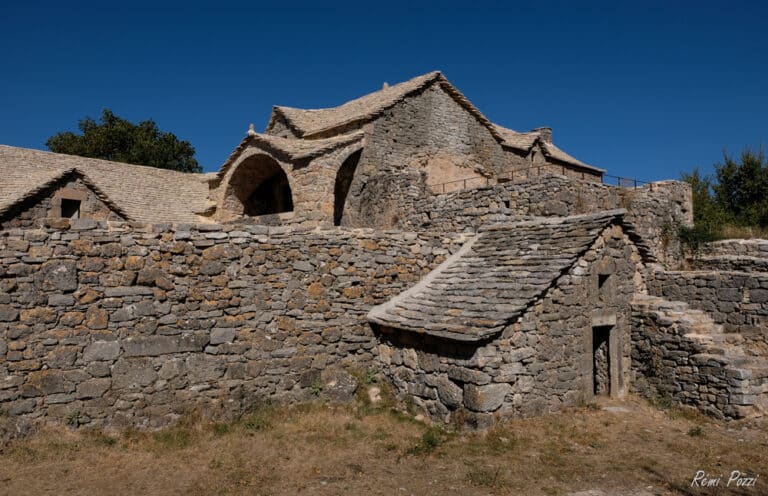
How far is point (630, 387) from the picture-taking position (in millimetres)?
9820

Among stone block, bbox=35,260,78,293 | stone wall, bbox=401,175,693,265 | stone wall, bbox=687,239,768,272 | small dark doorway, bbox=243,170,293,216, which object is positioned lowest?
stone block, bbox=35,260,78,293

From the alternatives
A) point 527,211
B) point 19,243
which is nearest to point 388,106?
point 527,211

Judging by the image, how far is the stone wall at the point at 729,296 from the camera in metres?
9.57

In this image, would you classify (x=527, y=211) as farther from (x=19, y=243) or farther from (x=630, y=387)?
(x=19, y=243)

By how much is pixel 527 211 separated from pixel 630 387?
14.9 feet

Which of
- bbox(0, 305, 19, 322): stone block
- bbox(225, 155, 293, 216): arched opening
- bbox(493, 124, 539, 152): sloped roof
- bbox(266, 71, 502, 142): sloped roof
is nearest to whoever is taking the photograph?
bbox(0, 305, 19, 322): stone block

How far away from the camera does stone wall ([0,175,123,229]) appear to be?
15.0m

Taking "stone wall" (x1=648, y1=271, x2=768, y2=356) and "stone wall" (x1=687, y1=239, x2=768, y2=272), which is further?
"stone wall" (x1=687, y1=239, x2=768, y2=272)

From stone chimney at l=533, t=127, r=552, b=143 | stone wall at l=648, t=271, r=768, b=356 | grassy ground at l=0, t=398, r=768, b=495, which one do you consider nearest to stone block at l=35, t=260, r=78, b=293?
grassy ground at l=0, t=398, r=768, b=495

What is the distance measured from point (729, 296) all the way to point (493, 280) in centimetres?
494

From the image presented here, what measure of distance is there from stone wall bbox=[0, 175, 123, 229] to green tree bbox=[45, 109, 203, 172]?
2144 centimetres

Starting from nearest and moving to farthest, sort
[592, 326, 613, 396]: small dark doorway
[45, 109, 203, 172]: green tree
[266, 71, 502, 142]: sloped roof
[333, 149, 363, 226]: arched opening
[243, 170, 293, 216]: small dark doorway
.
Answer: [592, 326, 613, 396]: small dark doorway < [333, 149, 363, 226]: arched opening < [266, 71, 502, 142]: sloped roof < [243, 170, 293, 216]: small dark doorway < [45, 109, 203, 172]: green tree
